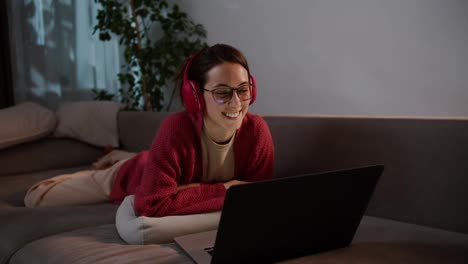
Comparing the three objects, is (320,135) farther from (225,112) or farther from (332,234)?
(332,234)

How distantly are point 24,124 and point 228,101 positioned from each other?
1.46 metres

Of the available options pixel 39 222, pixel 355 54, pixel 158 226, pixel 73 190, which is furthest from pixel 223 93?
pixel 355 54

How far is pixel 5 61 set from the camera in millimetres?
3049

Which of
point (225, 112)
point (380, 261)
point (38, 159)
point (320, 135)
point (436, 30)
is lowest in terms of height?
point (38, 159)

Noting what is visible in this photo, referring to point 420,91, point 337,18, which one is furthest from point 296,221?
point 337,18

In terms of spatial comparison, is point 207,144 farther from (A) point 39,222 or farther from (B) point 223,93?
(A) point 39,222

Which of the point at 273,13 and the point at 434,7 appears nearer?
the point at 434,7

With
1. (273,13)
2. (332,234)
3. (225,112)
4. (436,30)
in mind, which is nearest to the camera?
(332,234)

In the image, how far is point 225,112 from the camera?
1073 millimetres

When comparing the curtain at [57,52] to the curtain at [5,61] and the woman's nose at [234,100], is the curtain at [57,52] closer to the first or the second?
the curtain at [5,61]

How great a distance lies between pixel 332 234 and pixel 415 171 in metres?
0.43

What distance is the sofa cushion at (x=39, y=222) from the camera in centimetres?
114

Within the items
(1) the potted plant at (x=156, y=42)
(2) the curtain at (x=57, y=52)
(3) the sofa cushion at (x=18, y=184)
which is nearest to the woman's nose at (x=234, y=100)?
(3) the sofa cushion at (x=18, y=184)

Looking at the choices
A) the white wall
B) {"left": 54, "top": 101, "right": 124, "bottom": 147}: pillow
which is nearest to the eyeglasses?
the white wall
